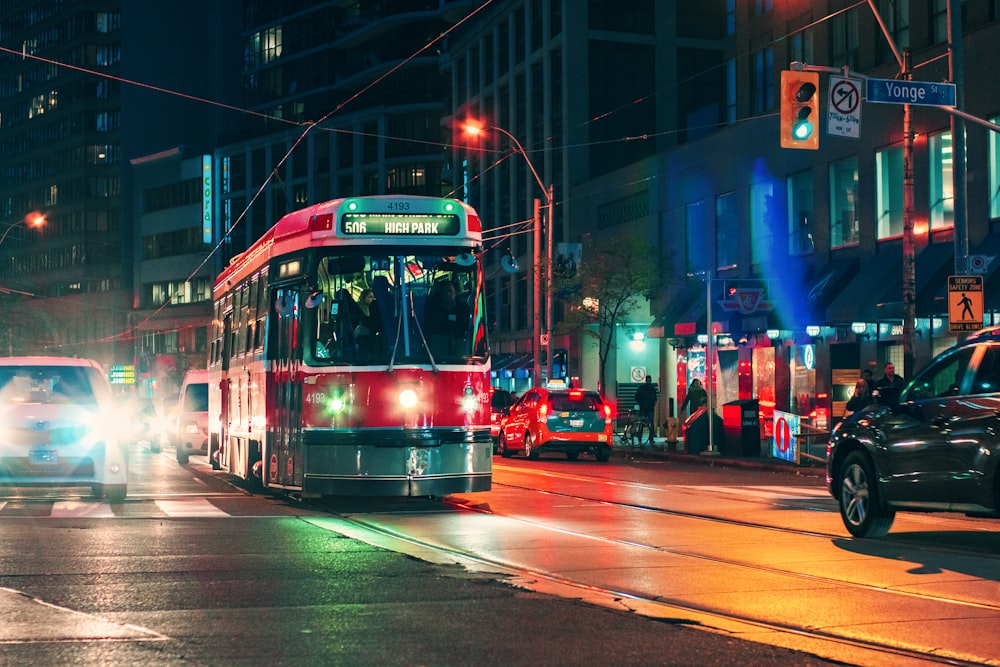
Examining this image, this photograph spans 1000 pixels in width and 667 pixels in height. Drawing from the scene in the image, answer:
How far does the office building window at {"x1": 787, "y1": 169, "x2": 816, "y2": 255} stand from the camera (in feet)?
134

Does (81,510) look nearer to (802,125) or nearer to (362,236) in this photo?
(362,236)

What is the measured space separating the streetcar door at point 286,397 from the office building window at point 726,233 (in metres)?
28.0

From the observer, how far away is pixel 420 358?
1717 cm

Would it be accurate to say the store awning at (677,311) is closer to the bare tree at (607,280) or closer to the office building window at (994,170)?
the bare tree at (607,280)

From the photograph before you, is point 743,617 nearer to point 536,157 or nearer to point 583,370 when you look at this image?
point 583,370

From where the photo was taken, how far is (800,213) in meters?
41.3

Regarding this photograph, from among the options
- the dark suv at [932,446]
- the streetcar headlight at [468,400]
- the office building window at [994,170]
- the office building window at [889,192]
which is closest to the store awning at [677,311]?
the office building window at [889,192]

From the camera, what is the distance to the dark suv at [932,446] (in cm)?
1285

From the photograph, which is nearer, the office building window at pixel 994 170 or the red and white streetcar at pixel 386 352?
the red and white streetcar at pixel 386 352

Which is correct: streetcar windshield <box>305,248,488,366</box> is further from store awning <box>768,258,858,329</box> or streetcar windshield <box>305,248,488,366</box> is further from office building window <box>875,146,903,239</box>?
store awning <box>768,258,858,329</box>

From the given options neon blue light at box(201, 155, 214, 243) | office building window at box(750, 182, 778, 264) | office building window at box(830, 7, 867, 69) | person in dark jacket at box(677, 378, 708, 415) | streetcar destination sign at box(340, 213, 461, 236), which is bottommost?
person in dark jacket at box(677, 378, 708, 415)

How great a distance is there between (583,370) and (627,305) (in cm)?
842

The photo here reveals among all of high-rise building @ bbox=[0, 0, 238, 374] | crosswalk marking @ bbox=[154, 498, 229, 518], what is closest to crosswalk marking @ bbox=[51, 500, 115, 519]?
crosswalk marking @ bbox=[154, 498, 229, 518]

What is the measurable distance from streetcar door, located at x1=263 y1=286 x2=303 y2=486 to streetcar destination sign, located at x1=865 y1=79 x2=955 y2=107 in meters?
9.79
